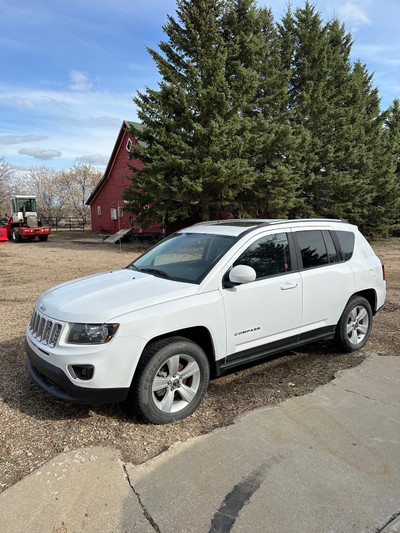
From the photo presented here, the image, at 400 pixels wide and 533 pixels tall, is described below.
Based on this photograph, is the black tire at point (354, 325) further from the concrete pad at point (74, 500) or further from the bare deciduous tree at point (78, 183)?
the bare deciduous tree at point (78, 183)

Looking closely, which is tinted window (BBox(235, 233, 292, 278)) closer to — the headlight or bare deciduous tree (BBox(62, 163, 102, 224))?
the headlight

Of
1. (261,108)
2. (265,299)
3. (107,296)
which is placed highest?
(261,108)

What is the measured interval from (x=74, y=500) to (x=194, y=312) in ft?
5.30

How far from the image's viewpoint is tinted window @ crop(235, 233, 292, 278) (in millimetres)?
3969

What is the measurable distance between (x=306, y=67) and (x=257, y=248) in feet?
73.6

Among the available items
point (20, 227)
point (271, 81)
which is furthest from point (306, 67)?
point (20, 227)

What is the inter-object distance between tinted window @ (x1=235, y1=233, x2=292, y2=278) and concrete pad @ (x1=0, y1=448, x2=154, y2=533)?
2170mm

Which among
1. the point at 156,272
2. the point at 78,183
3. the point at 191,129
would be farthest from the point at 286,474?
the point at 78,183

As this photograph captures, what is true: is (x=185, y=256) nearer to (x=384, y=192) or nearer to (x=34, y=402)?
(x=34, y=402)

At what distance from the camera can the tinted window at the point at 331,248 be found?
15.5 feet

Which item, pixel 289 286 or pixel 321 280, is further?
pixel 321 280

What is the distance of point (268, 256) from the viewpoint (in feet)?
13.5

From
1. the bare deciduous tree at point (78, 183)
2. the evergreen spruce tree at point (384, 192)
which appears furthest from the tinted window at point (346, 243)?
the bare deciduous tree at point (78, 183)

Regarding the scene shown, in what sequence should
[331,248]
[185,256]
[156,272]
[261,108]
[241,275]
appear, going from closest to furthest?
[241,275]
[156,272]
[185,256]
[331,248]
[261,108]
